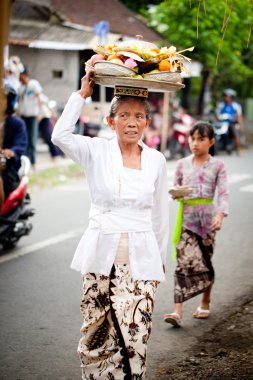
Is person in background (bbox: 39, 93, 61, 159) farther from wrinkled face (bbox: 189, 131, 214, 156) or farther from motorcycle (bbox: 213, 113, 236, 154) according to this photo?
wrinkled face (bbox: 189, 131, 214, 156)

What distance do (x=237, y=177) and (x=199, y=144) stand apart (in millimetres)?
9574

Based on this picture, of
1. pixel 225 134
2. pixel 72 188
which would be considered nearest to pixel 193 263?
pixel 72 188

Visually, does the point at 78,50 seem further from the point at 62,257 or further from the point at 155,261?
the point at 155,261

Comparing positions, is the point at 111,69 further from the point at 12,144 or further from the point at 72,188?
the point at 72,188

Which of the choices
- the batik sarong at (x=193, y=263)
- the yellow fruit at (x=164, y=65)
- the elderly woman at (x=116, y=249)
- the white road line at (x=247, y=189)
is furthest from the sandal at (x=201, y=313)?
the white road line at (x=247, y=189)

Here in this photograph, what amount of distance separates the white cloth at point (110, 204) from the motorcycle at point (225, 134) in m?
18.0

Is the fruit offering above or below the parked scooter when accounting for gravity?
above

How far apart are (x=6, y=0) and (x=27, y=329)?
371 cm

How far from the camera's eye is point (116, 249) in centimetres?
401

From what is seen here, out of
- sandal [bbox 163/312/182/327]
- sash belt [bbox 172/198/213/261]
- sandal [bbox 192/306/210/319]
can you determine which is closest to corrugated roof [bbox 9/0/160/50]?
sash belt [bbox 172/198/213/261]

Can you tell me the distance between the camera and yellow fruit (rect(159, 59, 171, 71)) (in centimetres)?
400

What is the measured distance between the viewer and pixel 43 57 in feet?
67.0

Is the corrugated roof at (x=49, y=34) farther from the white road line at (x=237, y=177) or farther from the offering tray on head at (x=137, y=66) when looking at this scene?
the offering tray on head at (x=137, y=66)

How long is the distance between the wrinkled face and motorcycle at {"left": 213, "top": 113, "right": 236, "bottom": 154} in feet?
52.6
